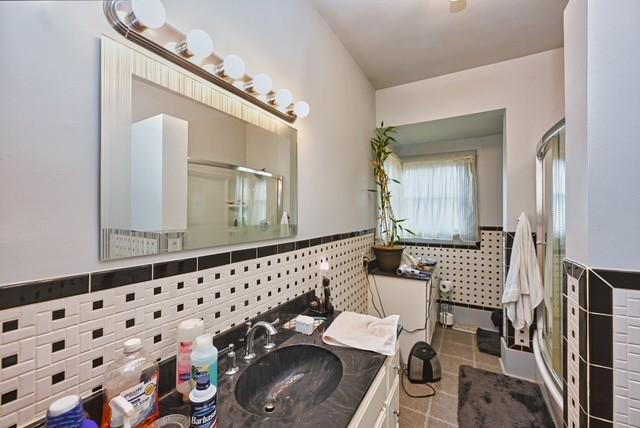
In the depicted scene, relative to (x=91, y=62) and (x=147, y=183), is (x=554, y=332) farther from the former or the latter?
(x=91, y=62)

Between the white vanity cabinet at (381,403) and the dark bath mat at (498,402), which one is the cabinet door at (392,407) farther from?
the dark bath mat at (498,402)

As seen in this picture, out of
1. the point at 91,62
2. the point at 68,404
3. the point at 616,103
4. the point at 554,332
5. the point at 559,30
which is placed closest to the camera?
the point at 68,404

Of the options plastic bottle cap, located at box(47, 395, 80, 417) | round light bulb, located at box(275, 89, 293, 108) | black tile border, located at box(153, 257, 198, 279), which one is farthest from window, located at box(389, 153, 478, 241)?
plastic bottle cap, located at box(47, 395, 80, 417)

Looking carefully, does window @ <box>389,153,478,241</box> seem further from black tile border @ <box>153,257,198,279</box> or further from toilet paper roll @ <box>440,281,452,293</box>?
black tile border @ <box>153,257,198,279</box>

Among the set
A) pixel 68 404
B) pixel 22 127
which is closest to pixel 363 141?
pixel 22 127

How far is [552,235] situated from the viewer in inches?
67.0

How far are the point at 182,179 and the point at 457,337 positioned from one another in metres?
2.99

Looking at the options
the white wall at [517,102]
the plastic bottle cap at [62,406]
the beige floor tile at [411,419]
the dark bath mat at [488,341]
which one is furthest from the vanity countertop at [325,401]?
the dark bath mat at [488,341]

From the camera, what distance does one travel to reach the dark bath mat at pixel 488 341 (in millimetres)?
2314

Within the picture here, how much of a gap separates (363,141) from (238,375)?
6.56ft

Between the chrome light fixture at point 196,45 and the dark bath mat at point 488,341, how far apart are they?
3.03 meters

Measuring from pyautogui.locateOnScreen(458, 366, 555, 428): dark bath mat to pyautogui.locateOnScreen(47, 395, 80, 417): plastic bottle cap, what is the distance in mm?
1913

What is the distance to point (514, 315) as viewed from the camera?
1954mm

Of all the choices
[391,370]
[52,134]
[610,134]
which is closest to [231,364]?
[391,370]
